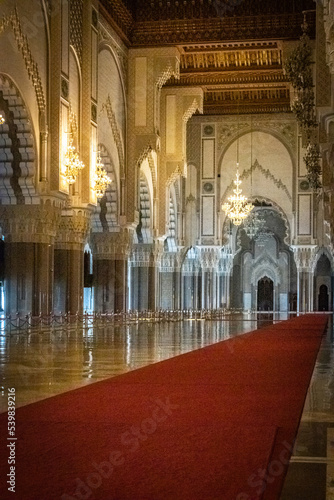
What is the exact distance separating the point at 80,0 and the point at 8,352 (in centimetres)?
1185

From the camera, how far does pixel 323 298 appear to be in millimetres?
43156

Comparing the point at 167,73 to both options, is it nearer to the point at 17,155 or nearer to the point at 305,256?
the point at 17,155

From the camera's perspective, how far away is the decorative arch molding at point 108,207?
2453cm

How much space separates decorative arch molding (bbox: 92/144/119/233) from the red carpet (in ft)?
58.1

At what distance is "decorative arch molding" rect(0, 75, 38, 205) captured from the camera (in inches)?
696

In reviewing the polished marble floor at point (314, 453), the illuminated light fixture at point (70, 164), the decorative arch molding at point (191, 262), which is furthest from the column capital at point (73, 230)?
the decorative arch molding at point (191, 262)

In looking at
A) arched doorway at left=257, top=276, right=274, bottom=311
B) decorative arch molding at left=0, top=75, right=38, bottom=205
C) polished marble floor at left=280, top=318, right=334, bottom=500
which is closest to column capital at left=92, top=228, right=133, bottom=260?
decorative arch molding at left=0, top=75, right=38, bottom=205

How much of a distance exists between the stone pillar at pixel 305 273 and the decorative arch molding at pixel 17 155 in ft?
58.8

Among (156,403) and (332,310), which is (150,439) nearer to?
(156,403)

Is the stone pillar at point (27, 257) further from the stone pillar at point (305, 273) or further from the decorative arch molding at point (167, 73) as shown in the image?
the stone pillar at point (305, 273)

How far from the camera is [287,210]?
34.4 m

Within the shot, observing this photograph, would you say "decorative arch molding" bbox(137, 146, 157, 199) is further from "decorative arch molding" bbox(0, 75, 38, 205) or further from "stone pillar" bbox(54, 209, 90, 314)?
"decorative arch molding" bbox(0, 75, 38, 205)

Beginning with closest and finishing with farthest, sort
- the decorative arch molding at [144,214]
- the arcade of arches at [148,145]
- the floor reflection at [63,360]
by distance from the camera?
the floor reflection at [63,360]
the arcade of arches at [148,145]
the decorative arch molding at [144,214]

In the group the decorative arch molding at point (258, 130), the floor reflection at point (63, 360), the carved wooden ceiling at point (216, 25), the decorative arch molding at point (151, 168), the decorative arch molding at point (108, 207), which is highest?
the carved wooden ceiling at point (216, 25)
